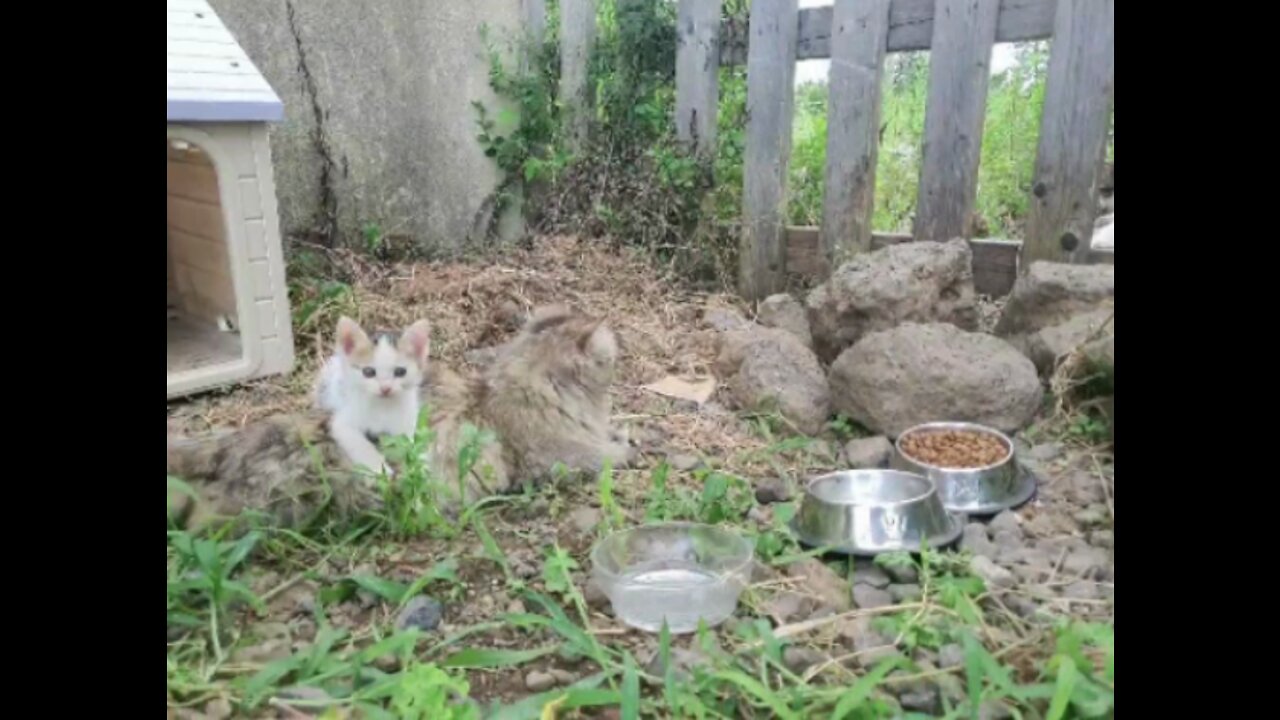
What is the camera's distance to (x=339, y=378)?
2162 mm

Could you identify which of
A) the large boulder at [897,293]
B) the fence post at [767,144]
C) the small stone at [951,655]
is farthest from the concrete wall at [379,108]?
the small stone at [951,655]

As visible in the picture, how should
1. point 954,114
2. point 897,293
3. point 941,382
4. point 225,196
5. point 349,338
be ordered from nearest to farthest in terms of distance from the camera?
point 349,338 < point 941,382 < point 225,196 < point 897,293 < point 954,114

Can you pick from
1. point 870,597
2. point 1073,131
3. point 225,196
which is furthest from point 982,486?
point 225,196

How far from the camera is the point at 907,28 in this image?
3113 millimetres

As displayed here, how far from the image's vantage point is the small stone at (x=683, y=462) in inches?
92.2

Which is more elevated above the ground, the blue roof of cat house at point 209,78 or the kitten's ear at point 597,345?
the blue roof of cat house at point 209,78

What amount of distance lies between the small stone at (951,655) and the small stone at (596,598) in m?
0.56

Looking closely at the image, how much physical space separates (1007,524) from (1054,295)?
97cm

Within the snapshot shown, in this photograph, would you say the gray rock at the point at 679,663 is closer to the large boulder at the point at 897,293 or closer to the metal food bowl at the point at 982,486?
the metal food bowl at the point at 982,486

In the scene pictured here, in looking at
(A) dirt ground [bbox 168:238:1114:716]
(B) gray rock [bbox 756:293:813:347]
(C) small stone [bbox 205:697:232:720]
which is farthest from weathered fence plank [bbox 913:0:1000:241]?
(C) small stone [bbox 205:697:232:720]

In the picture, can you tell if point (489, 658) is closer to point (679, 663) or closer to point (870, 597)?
point (679, 663)

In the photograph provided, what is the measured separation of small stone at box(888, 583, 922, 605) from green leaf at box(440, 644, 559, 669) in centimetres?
65

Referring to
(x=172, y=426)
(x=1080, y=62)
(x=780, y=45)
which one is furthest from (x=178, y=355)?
(x=1080, y=62)
